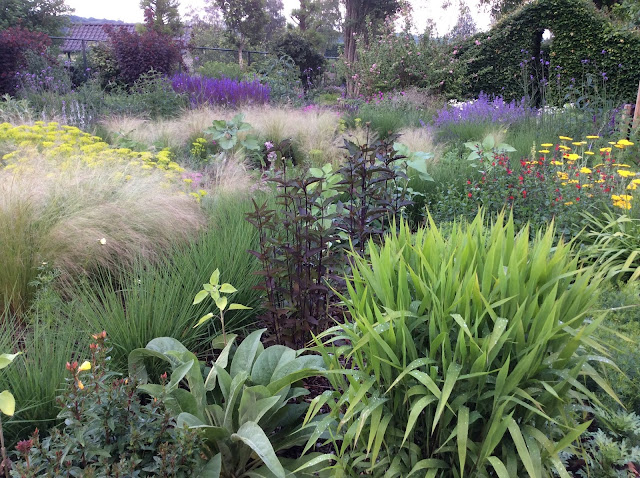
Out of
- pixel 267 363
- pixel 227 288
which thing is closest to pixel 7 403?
pixel 227 288

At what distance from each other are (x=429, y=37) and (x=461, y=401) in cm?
1473

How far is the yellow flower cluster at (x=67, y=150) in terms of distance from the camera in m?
4.01

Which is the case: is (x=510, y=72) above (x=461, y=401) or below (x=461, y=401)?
above

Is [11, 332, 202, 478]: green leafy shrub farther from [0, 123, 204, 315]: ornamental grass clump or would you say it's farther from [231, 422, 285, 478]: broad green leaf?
[0, 123, 204, 315]: ornamental grass clump

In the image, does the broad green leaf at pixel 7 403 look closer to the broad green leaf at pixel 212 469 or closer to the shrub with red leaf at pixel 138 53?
the broad green leaf at pixel 212 469

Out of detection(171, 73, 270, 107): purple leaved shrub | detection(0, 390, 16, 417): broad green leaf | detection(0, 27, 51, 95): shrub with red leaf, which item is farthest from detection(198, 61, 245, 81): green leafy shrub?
detection(0, 390, 16, 417): broad green leaf

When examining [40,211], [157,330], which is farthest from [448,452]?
[40,211]

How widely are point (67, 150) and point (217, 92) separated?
19.5ft

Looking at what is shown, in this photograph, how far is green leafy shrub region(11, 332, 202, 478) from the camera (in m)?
1.24

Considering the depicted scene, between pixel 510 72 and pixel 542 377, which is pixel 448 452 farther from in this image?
pixel 510 72

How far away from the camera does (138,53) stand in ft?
44.2

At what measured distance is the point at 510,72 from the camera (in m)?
14.0

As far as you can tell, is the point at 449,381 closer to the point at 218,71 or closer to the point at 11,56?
the point at 11,56

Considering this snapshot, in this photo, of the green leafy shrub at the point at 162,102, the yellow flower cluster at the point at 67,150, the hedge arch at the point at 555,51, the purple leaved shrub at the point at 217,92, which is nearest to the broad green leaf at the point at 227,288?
the yellow flower cluster at the point at 67,150
